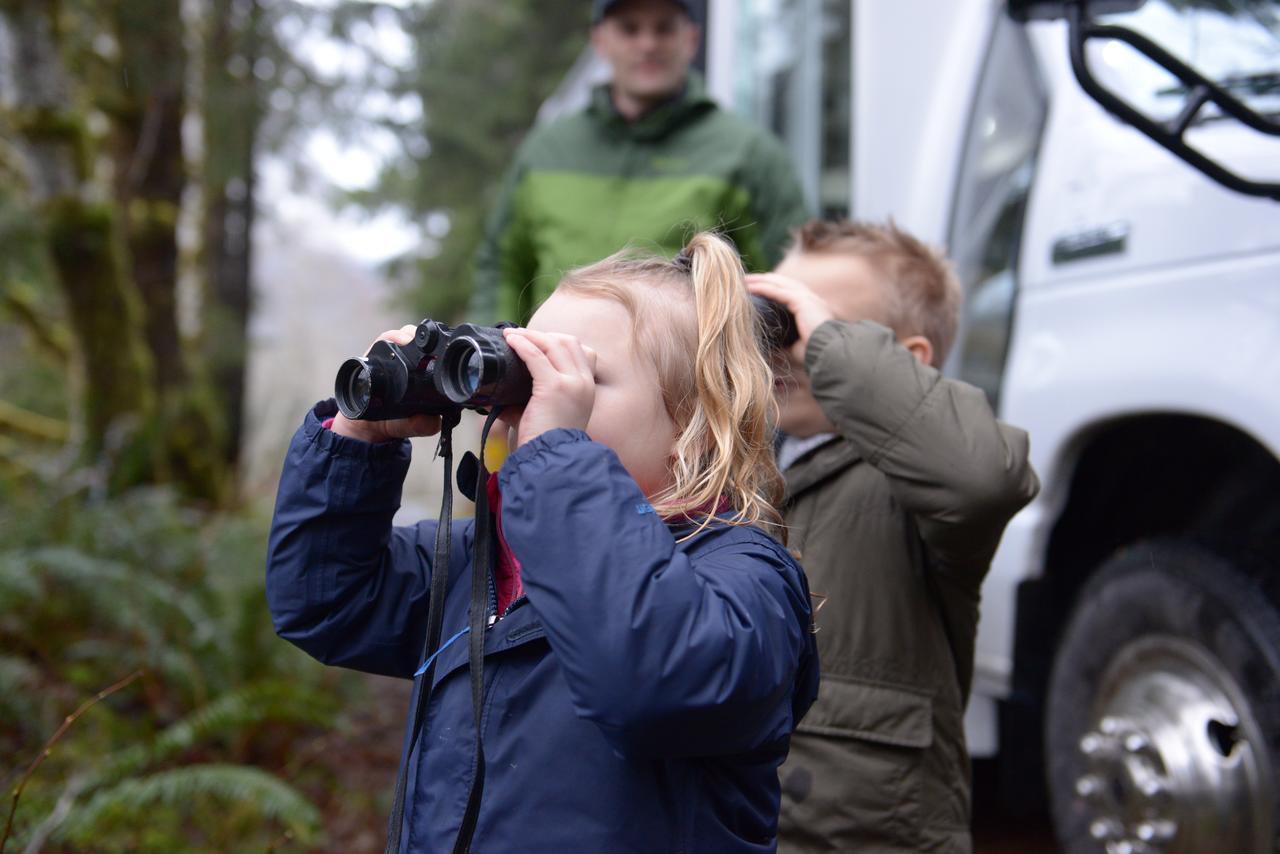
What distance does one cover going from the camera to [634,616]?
4.35ft

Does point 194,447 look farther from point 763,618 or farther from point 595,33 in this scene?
point 763,618

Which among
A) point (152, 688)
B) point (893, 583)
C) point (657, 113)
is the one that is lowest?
point (152, 688)

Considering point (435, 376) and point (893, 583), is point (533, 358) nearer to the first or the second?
point (435, 376)

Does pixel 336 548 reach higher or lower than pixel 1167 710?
higher

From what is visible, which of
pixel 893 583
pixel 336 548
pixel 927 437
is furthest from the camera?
pixel 893 583

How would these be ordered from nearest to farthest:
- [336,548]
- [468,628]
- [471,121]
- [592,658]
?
[592,658] < [468,628] < [336,548] < [471,121]

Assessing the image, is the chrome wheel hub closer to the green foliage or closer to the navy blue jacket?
the navy blue jacket

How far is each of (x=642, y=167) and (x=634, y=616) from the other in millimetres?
2380

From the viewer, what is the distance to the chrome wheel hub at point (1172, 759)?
94.3 inches

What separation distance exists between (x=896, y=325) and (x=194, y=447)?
21.5 feet

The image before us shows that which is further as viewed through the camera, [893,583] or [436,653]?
[893,583]

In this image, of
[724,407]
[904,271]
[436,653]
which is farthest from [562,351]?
[904,271]

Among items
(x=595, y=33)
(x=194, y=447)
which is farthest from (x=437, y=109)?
(x=595, y=33)

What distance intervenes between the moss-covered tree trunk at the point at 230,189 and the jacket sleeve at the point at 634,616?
769cm
